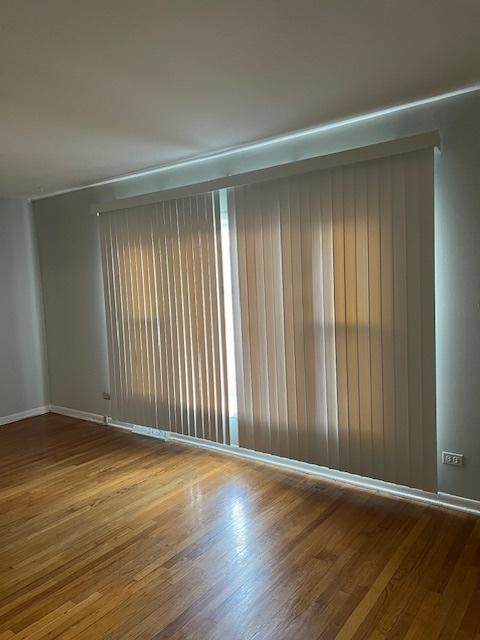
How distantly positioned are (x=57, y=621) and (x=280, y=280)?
2.39 meters

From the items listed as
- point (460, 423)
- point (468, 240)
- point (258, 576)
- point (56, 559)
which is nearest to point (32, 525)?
point (56, 559)

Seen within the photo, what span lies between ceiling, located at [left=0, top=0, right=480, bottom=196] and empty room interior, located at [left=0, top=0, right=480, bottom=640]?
0.05ft

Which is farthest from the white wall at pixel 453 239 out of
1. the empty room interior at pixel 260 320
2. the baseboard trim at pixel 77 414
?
the baseboard trim at pixel 77 414

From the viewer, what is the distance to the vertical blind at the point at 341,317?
298 cm

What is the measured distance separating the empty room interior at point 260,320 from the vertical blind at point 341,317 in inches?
0.6

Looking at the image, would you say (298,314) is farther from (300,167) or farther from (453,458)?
(453,458)

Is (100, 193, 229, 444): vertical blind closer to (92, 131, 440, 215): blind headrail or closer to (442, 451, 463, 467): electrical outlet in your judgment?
(92, 131, 440, 215): blind headrail

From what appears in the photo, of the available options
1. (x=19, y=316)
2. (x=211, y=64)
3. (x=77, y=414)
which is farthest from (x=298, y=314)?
(x=19, y=316)

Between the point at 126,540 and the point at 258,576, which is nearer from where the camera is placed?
the point at 258,576

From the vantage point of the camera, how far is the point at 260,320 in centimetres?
369

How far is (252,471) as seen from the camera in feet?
12.5

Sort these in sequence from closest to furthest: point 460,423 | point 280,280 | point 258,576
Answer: point 258,576 < point 460,423 < point 280,280

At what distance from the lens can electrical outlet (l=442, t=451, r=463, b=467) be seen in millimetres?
3004

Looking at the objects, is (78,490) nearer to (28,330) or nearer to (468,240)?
(28,330)
